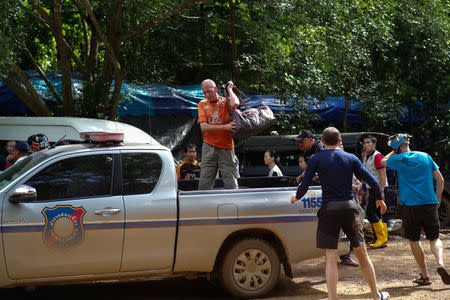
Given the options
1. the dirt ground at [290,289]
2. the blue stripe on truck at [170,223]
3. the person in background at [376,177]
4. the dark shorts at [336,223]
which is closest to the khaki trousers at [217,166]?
the blue stripe on truck at [170,223]

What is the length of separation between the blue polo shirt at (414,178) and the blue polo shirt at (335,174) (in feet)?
5.11

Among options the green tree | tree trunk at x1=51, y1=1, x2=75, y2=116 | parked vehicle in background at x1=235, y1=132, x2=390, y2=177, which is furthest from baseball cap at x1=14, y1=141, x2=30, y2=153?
parked vehicle in background at x1=235, y1=132, x2=390, y2=177

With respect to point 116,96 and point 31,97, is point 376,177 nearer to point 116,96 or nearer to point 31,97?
point 116,96

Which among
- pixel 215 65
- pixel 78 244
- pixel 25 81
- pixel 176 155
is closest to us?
pixel 78 244

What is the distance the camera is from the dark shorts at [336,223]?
6254mm

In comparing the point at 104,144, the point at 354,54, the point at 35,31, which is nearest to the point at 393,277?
the point at 104,144

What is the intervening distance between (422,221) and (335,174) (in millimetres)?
2077

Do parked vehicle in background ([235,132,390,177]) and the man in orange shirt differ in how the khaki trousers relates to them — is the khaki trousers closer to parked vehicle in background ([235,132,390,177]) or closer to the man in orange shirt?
the man in orange shirt

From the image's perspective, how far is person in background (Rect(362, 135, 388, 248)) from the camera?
10.3 m

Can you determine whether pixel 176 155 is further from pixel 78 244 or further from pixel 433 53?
pixel 78 244

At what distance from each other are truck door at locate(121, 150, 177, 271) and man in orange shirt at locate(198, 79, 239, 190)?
1.05 meters

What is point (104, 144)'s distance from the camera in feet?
22.5

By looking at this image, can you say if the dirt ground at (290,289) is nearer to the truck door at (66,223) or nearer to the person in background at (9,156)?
the truck door at (66,223)

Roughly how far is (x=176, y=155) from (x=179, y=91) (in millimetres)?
1656
